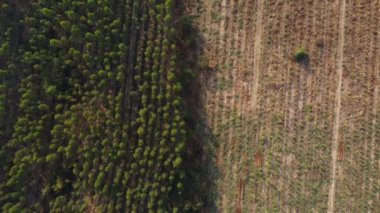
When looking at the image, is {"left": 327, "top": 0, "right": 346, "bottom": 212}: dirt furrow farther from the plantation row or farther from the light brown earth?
the plantation row

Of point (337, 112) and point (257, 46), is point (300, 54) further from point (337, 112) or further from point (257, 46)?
point (337, 112)

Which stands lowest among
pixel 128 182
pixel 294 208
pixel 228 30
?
pixel 294 208

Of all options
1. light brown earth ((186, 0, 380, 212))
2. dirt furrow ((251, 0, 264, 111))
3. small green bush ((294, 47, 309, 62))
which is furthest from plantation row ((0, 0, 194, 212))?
small green bush ((294, 47, 309, 62))

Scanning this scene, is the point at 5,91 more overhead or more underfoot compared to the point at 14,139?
more overhead

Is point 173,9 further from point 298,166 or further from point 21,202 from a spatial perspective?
point 21,202

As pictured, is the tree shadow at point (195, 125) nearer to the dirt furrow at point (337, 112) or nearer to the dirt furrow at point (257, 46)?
the dirt furrow at point (257, 46)

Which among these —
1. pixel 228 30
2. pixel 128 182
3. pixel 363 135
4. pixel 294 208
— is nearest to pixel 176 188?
pixel 128 182
